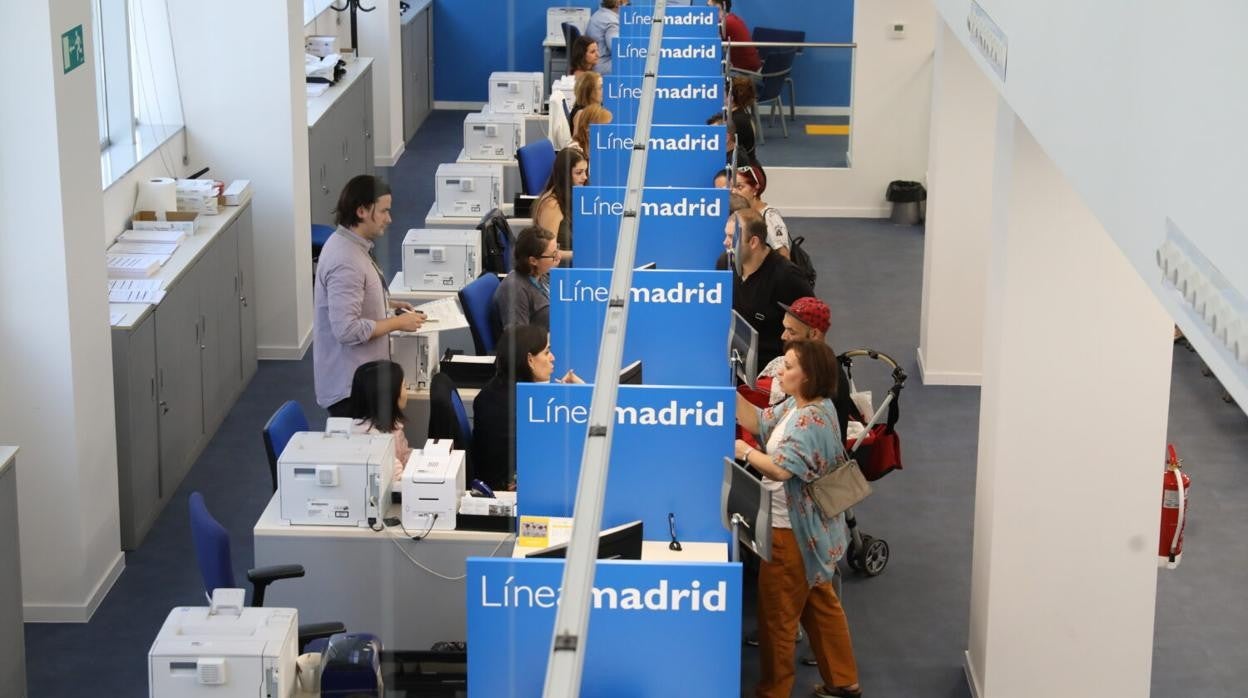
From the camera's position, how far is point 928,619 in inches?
285

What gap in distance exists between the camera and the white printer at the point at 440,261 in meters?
8.59

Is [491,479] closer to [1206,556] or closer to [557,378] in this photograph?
[557,378]

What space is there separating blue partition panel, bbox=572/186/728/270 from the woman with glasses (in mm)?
257

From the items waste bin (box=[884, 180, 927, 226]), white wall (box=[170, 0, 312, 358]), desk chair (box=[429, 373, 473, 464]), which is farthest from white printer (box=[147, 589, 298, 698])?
waste bin (box=[884, 180, 927, 226])

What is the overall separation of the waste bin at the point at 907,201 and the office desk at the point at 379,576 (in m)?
8.03

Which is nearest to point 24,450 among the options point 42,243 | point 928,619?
point 42,243

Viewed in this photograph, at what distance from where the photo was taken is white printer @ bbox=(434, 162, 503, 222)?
9758 millimetres

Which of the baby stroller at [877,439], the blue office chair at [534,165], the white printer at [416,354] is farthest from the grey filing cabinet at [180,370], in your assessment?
the baby stroller at [877,439]

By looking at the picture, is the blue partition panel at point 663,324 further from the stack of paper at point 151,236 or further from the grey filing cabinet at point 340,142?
the grey filing cabinet at point 340,142

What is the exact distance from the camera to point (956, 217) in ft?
32.2

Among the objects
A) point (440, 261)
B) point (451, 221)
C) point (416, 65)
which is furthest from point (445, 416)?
point (416, 65)

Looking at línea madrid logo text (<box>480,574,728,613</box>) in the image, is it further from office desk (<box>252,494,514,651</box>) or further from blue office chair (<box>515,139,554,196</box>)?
blue office chair (<box>515,139,554,196</box>)

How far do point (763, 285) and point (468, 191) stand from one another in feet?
8.50

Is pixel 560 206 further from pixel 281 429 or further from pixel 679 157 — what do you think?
pixel 281 429
